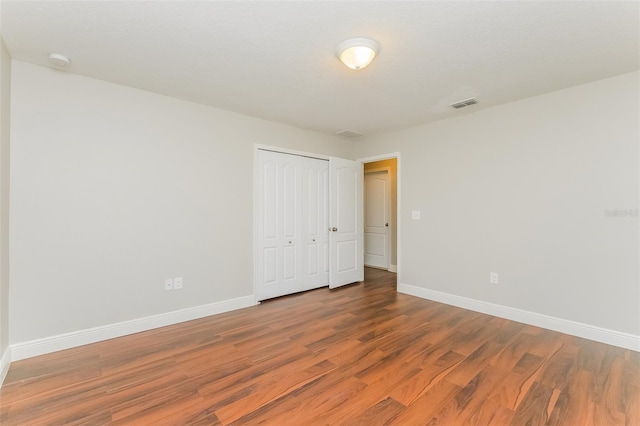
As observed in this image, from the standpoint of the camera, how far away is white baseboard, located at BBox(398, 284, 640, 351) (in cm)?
263

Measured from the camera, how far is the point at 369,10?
179cm

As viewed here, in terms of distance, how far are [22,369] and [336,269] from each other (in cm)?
355

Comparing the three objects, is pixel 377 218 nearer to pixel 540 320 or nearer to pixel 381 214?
pixel 381 214

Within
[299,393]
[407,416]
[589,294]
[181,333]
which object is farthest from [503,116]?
[181,333]

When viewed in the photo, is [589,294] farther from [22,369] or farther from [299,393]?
[22,369]

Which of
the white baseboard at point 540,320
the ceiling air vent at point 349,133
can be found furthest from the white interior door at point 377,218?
the white baseboard at point 540,320

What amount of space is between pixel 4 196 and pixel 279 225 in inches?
105

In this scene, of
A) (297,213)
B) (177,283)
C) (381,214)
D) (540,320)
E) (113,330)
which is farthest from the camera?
(381,214)

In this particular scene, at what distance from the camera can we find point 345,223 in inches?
192

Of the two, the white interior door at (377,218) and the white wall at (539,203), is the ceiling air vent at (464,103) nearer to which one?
the white wall at (539,203)

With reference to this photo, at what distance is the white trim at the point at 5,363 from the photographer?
6.83 ft

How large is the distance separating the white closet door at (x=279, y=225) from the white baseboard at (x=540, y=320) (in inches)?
73.8

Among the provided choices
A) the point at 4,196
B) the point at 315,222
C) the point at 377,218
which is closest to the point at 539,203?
the point at 315,222

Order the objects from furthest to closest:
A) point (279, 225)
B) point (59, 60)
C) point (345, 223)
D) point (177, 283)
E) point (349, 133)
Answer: point (345, 223) < point (349, 133) < point (279, 225) < point (177, 283) < point (59, 60)
